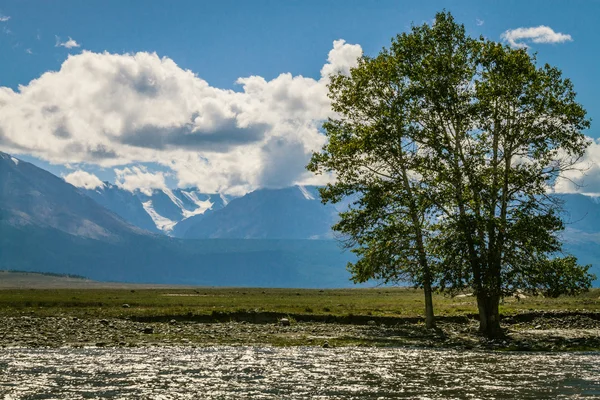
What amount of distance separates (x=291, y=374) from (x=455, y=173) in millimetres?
21110

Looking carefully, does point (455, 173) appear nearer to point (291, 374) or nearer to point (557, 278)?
point (557, 278)

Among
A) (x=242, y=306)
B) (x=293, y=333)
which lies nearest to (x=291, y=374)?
(x=293, y=333)

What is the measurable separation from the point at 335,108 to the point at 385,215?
9849 millimetres

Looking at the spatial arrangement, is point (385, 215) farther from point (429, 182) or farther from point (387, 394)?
point (387, 394)

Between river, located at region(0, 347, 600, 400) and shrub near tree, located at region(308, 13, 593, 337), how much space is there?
8.13 metres

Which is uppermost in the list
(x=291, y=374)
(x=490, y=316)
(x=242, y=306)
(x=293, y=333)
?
(x=490, y=316)

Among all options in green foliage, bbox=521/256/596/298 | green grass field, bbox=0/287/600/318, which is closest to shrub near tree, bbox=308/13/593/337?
green foliage, bbox=521/256/596/298

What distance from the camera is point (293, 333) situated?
40781 mm

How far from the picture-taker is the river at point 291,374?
2009 cm

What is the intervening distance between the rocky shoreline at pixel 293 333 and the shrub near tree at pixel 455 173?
341 cm

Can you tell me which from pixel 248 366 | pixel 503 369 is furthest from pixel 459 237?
→ pixel 248 366

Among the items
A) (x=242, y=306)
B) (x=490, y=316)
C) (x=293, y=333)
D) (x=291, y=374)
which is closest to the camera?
(x=291, y=374)

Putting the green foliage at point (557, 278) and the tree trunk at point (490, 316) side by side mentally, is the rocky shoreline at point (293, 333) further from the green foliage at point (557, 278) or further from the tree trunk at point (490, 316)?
the green foliage at point (557, 278)

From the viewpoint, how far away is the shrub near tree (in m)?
38.3
